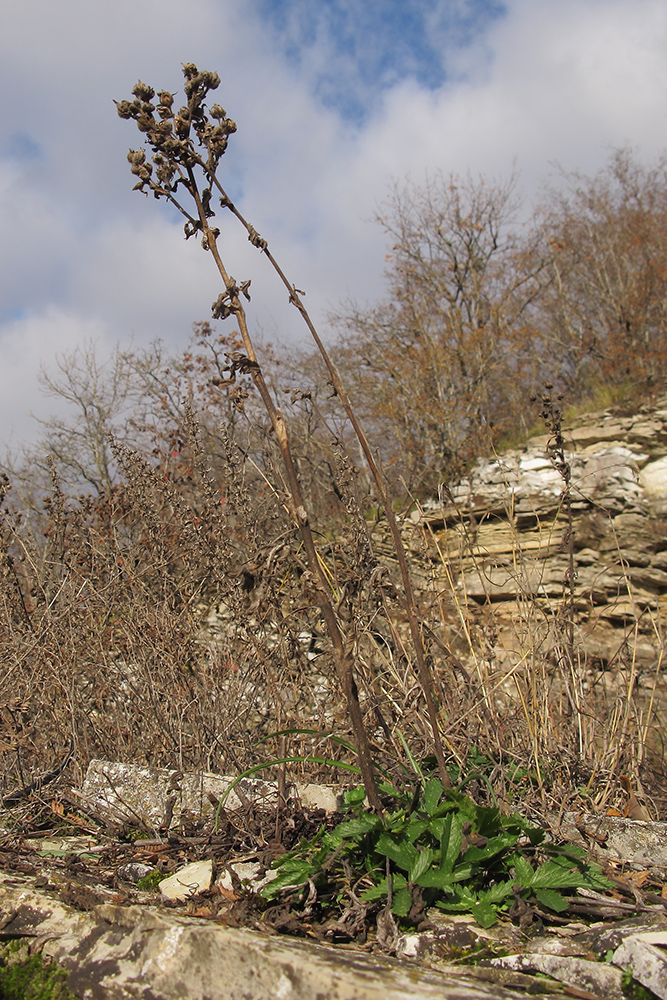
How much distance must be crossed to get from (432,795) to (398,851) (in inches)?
7.8

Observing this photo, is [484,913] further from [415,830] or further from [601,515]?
[601,515]

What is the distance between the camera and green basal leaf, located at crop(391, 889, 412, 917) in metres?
1.61

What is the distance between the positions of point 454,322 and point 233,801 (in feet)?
42.3

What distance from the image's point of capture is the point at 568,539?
2.66 meters

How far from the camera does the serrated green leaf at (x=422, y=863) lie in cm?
166

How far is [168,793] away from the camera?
2480 millimetres

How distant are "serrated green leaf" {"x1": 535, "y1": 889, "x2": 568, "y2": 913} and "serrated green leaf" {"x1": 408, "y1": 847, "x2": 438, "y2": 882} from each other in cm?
27

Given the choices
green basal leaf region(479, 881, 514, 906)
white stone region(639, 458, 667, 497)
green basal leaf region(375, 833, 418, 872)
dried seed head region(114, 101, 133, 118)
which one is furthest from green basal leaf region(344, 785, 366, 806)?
white stone region(639, 458, 667, 497)

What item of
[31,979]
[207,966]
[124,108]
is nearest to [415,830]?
[207,966]

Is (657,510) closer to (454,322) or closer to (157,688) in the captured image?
(454,322)

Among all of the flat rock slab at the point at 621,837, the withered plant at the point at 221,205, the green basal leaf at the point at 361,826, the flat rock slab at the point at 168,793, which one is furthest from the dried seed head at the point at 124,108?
the flat rock slab at the point at 621,837

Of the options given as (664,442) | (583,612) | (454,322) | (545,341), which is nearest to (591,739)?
(583,612)

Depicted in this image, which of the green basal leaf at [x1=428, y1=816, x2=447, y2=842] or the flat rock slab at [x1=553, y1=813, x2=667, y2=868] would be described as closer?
the green basal leaf at [x1=428, y1=816, x2=447, y2=842]

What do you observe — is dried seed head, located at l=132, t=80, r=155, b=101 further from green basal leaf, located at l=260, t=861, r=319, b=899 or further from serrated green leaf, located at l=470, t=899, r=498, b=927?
serrated green leaf, located at l=470, t=899, r=498, b=927
